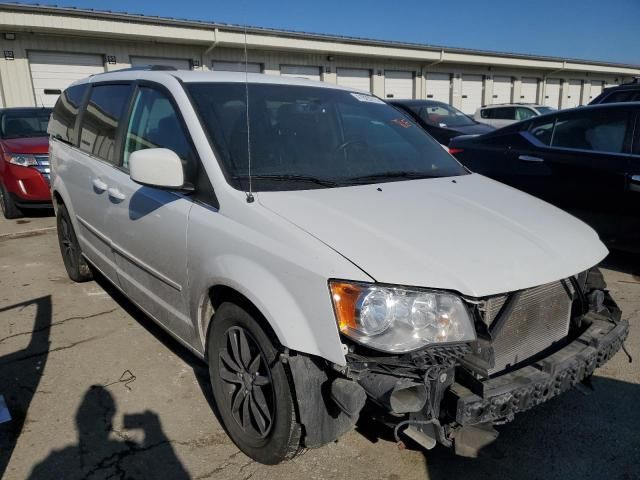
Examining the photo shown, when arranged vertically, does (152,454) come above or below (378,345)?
below

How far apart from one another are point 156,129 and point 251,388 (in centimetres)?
159

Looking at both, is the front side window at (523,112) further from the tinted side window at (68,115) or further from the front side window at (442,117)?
the tinted side window at (68,115)

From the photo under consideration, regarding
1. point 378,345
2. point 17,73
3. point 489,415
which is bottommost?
point 489,415

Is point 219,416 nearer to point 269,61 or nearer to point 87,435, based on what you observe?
point 87,435

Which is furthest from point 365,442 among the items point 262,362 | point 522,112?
point 522,112

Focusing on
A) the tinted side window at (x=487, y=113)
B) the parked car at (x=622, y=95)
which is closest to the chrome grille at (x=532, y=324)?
the parked car at (x=622, y=95)

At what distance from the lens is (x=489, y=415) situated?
181 cm

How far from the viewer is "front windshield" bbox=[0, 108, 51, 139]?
314 inches

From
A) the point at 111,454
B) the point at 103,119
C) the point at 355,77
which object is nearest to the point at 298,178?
the point at 111,454

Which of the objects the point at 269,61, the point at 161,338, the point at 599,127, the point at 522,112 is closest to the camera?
the point at 161,338

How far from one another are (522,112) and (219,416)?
15179 mm

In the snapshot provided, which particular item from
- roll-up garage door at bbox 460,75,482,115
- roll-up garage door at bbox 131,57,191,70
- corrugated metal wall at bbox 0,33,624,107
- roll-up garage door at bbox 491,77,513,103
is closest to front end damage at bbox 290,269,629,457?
corrugated metal wall at bbox 0,33,624,107

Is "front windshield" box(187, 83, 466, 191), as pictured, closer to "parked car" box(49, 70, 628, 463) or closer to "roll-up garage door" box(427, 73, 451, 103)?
"parked car" box(49, 70, 628, 463)

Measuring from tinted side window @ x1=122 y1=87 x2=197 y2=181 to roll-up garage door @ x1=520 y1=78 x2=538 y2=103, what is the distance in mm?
30479
